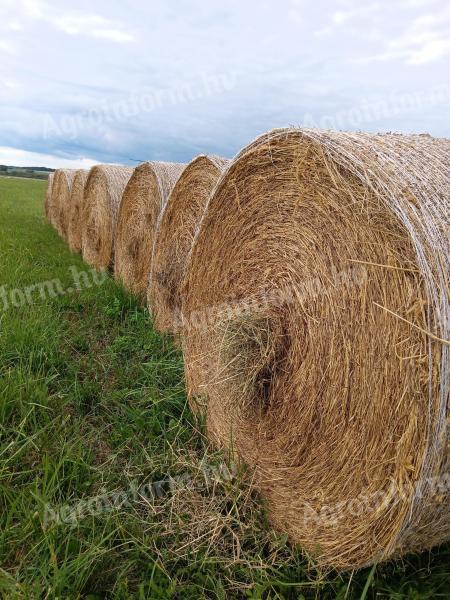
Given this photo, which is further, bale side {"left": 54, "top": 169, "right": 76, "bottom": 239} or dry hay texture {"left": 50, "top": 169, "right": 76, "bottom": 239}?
dry hay texture {"left": 50, "top": 169, "right": 76, "bottom": 239}

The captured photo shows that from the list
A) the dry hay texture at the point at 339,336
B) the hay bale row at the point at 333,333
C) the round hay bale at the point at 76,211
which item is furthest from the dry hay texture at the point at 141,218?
the round hay bale at the point at 76,211

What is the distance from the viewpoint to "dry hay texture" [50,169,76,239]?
11.9m

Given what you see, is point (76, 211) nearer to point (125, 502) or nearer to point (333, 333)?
point (125, 502)

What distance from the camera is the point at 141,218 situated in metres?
6.12

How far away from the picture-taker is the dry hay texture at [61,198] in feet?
38.9

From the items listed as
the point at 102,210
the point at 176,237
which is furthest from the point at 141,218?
the point at 102,210

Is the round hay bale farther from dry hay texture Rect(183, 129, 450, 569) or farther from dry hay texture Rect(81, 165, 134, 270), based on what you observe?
dry hay texture Rect(183, 129, 450, 569)

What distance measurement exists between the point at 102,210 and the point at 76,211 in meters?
2.75

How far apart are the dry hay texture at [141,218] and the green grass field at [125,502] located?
2.01 m

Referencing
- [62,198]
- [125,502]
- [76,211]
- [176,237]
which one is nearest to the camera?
[125,502]

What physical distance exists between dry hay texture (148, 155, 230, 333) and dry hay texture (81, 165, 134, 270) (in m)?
2.04

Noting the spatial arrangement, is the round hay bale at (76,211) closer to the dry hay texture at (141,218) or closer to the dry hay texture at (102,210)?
the dry hay texture at (102,210)

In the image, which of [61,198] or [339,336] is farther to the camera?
[61,198]

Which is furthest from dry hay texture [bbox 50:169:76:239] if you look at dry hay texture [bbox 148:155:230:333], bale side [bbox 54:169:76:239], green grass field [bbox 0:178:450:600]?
green grass field [bbox 0:178:450:600]
